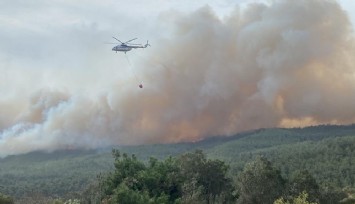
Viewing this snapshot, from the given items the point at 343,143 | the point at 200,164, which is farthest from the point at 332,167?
the point at 200,164

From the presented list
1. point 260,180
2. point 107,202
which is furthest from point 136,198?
point 260,180

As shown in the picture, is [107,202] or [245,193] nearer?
[107,202]

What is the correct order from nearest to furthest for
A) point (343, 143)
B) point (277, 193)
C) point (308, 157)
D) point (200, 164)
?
point (277, 193)
point (200, 164)
point (308, 157)
point (343, 143)

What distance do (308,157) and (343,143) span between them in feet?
82.7

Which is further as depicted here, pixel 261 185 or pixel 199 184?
pixel 199 184

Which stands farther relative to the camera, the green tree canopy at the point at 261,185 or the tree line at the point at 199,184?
the green tree canopy at the point at 261,185

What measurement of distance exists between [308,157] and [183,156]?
101186 mm

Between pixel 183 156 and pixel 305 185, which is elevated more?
pixel 183 156

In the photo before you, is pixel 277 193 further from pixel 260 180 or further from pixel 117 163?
pixel 117 163

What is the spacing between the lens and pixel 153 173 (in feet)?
208

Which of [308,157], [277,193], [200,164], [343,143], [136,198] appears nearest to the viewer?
[136,198]

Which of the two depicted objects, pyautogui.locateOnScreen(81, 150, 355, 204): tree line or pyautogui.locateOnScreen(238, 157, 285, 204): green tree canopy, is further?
pyautogui.locateOnScreen(238, 157, 285, 204): green tree canopy

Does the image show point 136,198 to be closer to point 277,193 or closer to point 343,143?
point 277,193

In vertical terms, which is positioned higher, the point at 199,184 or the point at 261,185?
the point at 199,184
